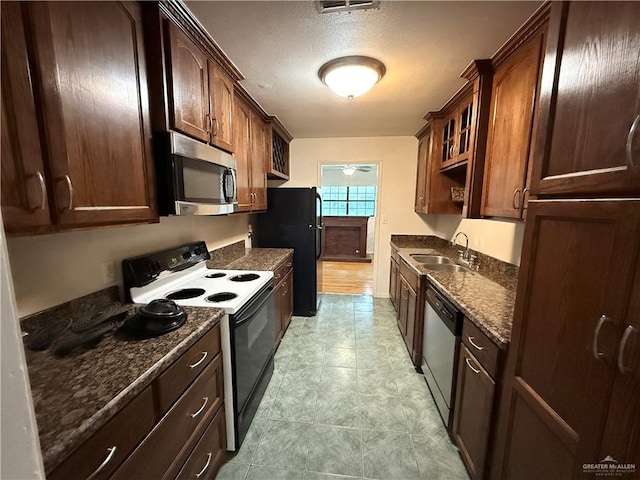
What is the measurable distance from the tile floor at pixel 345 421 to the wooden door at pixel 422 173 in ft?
5.56

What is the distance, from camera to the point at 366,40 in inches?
59.0

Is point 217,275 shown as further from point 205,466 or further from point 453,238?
point 453,238

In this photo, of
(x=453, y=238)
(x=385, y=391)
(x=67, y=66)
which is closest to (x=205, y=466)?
(x=385, y=391)

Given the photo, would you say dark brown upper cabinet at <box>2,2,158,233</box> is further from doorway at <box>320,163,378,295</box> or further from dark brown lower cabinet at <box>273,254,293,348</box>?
doorway at <box>320,163,378,295</box>

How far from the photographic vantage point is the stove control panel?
1466mm

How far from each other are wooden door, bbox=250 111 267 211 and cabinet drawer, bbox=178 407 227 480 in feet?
5.86

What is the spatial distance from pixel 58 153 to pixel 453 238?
3.49m

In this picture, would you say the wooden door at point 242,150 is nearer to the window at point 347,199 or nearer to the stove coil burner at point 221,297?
the stove coil burner at point 221,297

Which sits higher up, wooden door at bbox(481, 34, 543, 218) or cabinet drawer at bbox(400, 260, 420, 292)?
wooden door at bbox(481, 34, 543, 218)

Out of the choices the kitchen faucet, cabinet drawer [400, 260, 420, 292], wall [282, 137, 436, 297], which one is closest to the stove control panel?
cabinet drawer [400, 260, 420, 292]

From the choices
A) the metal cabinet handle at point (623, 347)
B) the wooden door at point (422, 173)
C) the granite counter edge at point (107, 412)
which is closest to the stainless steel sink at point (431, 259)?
the wooden door at point (422, 173)

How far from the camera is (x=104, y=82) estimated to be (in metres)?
0.99

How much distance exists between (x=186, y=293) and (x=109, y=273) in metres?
0.44

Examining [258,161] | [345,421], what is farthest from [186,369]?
[258,161]
